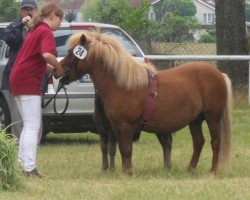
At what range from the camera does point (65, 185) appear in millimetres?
8750

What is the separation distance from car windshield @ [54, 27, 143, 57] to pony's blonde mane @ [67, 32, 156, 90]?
2152 millimetres

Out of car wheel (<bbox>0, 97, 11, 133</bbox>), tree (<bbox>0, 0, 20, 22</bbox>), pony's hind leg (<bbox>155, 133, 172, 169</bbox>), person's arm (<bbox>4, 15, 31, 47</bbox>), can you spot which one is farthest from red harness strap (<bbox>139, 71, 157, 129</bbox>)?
tree (<bbox>0, 0, 20, 22</bbox>)

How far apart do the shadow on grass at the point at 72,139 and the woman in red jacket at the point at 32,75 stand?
394 cm

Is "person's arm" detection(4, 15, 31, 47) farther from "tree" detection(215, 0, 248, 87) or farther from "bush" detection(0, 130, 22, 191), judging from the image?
"tree" detection(215, 0, 248, 87)

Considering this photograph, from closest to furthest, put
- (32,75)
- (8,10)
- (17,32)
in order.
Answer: (32,75), (17,32), (8,10)

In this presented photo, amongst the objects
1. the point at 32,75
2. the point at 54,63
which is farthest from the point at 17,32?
the point at 54,63

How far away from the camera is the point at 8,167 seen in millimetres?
8328

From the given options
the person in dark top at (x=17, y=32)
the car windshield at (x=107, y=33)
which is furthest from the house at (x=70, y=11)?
the person in dark top at (x=17, y=32)

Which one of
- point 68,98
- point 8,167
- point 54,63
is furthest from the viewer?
point 68,98

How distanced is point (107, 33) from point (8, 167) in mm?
4757

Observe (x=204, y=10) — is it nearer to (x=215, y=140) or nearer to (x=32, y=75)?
(x=215, y=140)

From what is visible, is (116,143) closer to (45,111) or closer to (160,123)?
(160,123)

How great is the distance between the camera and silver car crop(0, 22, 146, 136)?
12031 mm

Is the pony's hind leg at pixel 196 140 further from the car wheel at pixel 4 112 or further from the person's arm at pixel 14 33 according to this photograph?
the car wheel at pixel 4 112
